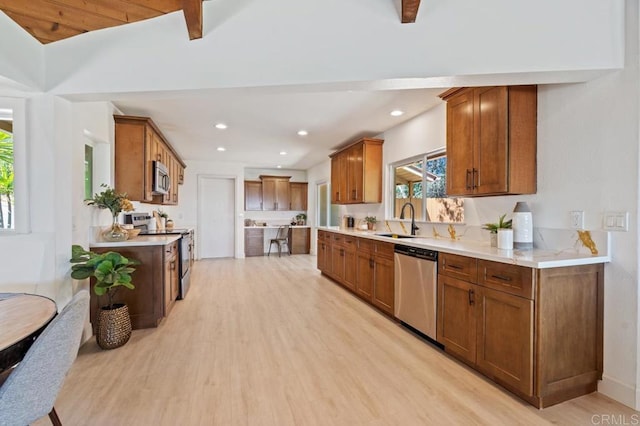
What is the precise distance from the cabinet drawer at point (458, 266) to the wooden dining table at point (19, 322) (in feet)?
8.18

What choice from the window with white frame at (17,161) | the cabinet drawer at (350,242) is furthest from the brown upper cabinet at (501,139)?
the window with white frame at (17,161)

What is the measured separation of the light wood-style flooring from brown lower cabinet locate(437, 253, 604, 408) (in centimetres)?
13

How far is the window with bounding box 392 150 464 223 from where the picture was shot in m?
3.53

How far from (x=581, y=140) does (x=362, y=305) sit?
280cm

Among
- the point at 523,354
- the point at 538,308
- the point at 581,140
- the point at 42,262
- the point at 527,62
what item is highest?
the point at 527,62

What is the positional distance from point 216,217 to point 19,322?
21.5 feet

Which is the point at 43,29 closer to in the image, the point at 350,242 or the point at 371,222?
the point at 350,242

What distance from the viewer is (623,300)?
196 centimetres

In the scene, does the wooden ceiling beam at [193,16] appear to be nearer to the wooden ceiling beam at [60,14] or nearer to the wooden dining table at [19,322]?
the wooden ceiling beam at [60,14]

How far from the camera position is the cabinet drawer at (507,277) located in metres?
1.89

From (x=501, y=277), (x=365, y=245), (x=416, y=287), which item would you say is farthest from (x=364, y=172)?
(x=501, y=277)

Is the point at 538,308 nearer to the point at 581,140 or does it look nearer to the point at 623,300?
the point at 623,300

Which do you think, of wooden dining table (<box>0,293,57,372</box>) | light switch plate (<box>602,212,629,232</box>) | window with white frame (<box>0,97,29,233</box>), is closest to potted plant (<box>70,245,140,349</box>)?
window with white frame (<box>0,97,29,233</box>)

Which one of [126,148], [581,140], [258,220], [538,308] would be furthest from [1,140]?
[258,220]
